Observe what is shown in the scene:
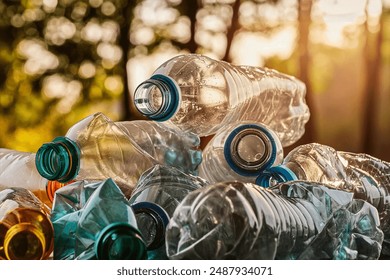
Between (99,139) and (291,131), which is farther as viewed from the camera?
(291,131)

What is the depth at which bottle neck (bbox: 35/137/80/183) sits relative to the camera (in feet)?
2.93

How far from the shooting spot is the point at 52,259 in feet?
2.42

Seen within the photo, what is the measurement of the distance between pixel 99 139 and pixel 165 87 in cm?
14

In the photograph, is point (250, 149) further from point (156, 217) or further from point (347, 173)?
point (156, 217)

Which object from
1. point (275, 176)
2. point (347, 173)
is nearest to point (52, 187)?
point (275, 176)

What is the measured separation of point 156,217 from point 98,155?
0.91ft

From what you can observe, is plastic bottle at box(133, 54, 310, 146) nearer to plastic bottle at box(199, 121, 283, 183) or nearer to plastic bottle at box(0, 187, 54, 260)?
plastic bottle at box(199, 121, 283, 183)

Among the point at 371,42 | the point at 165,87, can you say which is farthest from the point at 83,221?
the point at 371,42

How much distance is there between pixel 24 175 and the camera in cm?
112

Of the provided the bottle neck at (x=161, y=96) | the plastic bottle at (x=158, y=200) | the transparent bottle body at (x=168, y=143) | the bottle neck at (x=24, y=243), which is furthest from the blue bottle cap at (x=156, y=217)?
the transparent bottle body at (x=168, y=143)

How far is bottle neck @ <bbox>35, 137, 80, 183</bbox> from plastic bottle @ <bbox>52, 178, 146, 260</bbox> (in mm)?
60
